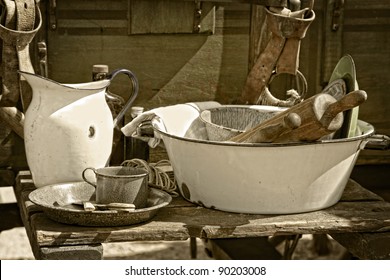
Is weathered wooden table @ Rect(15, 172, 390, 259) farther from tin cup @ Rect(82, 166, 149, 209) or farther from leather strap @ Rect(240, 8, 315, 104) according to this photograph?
leather strap @ Rect(240, 8, 315, 104)

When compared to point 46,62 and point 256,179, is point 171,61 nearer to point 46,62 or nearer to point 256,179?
point 46,62

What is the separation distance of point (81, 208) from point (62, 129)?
286mm

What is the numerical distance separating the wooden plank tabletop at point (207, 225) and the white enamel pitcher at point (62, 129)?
14cm

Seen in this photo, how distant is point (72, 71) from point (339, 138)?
1.21m

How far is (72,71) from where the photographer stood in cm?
385

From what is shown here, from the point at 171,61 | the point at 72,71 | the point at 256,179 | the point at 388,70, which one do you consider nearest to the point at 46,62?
the point at 72,71

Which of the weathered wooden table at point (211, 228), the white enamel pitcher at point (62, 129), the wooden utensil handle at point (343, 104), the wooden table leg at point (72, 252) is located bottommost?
the wooden table leg at point (72, 252)

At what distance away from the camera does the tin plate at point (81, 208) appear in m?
2.88

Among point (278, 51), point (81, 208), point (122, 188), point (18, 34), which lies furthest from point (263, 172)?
point (18, 34)

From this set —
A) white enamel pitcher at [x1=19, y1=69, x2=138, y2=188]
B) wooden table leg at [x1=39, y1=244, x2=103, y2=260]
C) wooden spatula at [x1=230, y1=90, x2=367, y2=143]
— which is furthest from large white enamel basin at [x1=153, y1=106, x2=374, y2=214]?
wooden table leg at [x1=39, y1=244, x2=103, y2=260]

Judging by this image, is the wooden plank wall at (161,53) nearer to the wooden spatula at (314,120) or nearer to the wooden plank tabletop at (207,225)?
the wooden plank tabletop at (207,225)

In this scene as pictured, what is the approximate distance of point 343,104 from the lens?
9.32 feet

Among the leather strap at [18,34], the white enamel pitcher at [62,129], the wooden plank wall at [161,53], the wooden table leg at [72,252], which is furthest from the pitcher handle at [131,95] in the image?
the wooden table leg at [72,252]

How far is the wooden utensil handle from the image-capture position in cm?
279
